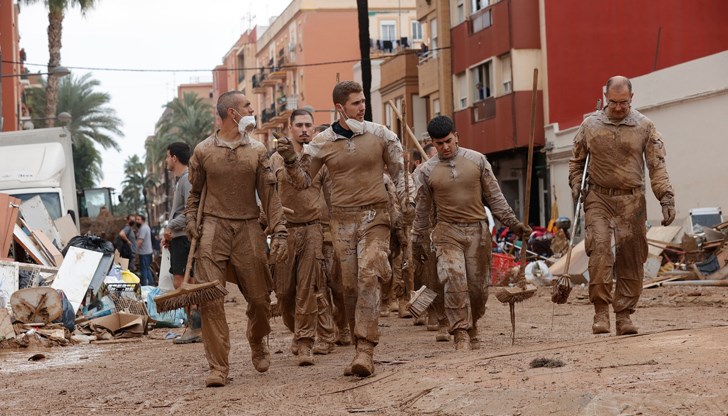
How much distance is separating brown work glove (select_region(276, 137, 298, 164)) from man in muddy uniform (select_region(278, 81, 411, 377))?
0.4 inches

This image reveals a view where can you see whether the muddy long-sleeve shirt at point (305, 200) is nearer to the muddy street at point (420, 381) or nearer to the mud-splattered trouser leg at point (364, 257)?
the muddy street at point (420, 381)

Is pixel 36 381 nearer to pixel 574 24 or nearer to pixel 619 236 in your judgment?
pixel 619 236

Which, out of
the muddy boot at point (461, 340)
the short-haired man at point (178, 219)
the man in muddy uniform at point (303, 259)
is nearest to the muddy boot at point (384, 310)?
the short-haired man at point (178, 219)

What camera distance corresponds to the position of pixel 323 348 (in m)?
11.9

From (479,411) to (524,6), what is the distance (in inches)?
1224

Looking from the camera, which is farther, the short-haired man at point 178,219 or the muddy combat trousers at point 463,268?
the short-haired man at point 178,219

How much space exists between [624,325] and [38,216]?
45.6ft

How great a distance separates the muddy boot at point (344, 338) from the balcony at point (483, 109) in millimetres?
27324

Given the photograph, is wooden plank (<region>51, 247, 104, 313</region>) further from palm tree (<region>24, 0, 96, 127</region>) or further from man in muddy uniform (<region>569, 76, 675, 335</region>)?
palm tree (<region>24, 0, 96, 127</region>)

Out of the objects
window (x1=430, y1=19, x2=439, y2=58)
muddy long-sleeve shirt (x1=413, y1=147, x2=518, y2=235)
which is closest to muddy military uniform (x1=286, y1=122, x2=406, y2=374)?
muddy long-sleeve shirt (x1=413, y1=147, x2=518, y2=235)

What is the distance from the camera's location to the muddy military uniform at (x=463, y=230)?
10.9m

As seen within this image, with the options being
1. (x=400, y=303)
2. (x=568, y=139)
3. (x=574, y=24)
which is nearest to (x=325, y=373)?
(x=400, y=303)

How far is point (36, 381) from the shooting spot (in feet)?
36.1

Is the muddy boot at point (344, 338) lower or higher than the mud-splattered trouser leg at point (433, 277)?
lower
